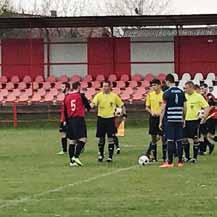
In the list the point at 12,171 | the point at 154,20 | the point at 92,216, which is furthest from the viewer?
the point at 154,20

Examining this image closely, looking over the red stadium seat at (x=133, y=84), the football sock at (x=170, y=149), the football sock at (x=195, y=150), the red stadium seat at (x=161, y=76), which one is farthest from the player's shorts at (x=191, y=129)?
the red stadium seat at (x=133, y=84)

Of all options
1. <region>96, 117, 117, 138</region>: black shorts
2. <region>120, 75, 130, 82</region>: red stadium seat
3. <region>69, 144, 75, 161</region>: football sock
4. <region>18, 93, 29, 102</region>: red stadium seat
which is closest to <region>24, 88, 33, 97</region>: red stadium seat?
<region>18, 93, 29, 102</region>: red stadium seat

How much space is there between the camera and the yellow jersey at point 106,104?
20.9 m

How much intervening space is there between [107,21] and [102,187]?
26210 mm

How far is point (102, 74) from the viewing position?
1773 inches

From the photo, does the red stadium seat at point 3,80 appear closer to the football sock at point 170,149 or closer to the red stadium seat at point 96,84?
the red stadium seat at point 96,84

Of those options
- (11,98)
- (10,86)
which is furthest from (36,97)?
(10,86)

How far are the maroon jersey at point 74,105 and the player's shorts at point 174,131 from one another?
206cm

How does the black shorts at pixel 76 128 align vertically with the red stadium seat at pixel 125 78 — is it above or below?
below

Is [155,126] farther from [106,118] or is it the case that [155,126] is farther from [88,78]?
[88,78]

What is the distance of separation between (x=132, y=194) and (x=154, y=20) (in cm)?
2680

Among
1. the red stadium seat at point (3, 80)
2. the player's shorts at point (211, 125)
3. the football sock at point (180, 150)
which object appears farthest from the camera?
the red stadium seat at point (3, 80)

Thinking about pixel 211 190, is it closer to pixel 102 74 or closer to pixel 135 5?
pixel 102 74

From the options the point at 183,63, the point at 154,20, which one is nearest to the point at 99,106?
the point at 154,20
